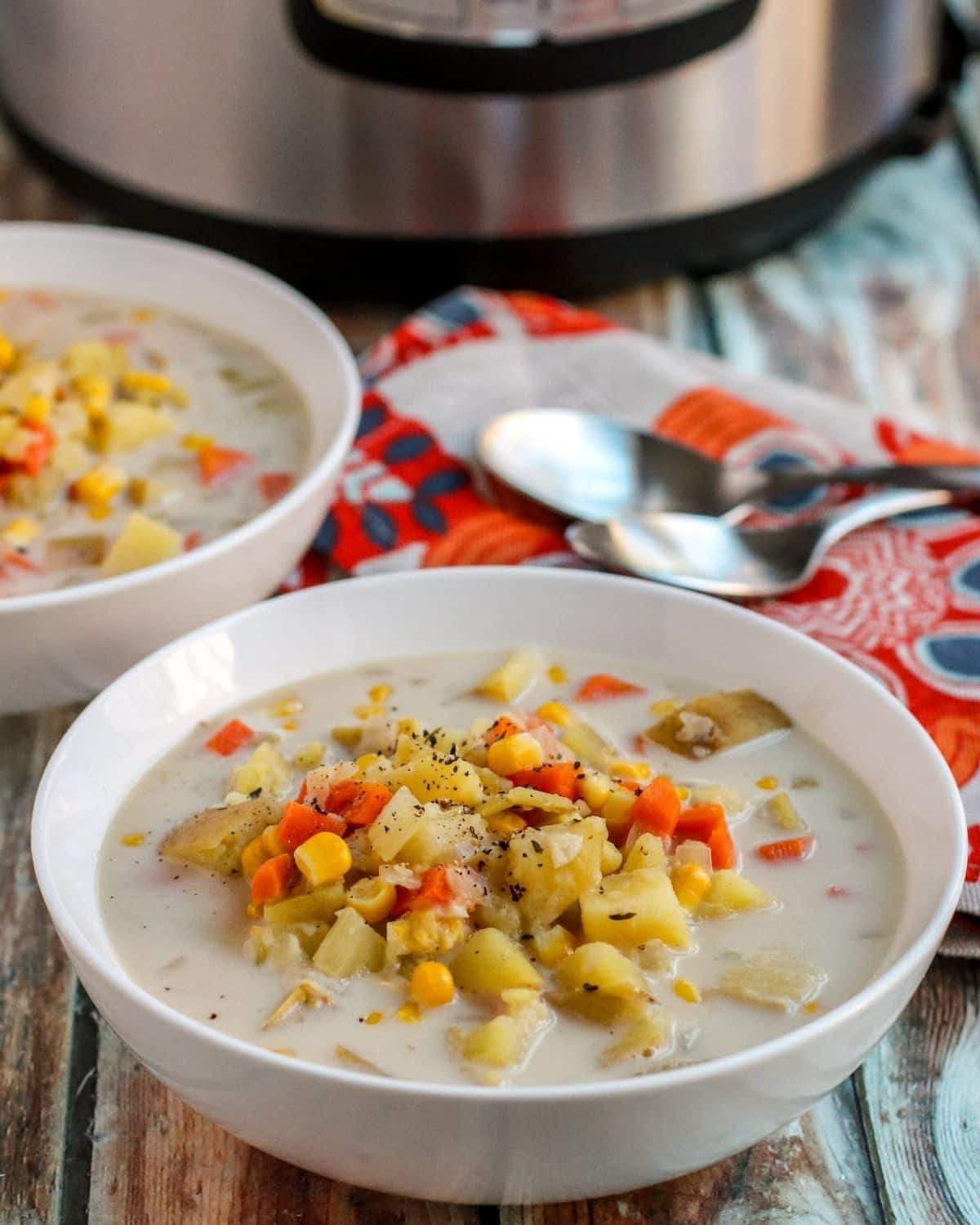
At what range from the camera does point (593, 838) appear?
1397 mm

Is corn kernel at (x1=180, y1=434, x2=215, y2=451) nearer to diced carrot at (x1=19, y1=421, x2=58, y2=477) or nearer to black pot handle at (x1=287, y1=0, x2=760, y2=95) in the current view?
diced carrot at (x1=19, y1=421, x2=58, y2=477)

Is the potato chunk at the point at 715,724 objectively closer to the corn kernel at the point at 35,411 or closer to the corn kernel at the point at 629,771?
the corn kernel at the point at 629,771

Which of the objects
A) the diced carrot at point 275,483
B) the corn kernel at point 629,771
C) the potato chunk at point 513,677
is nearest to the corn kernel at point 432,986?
the corn kernel at point 629,771

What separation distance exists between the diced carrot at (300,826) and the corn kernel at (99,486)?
714 millimetres

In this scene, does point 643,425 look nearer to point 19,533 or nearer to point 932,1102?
point 19,533

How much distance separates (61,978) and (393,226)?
1367 millimetres

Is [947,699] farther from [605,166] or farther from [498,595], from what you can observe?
[605,166]

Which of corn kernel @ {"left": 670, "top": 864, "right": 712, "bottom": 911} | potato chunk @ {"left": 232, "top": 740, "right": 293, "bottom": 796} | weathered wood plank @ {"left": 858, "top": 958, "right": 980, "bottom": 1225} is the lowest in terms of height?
weathered wood plank @ {"left": 858, "top": 958, "right": 980, "bottom": 1225}

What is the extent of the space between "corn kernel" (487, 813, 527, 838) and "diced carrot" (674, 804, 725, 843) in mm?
142

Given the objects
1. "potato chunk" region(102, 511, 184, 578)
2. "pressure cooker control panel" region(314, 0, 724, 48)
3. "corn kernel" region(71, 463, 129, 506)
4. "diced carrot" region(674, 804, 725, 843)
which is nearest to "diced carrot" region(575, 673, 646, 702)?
"diced carrot" region(674, 804, 725, 843)

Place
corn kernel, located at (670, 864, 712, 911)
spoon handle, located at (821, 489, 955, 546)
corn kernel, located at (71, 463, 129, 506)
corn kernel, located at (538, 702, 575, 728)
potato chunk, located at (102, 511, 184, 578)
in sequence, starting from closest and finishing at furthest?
corn kernel, located at (670, 864, 712, 911) → corn kernel, located at (538, 702, 575, 728) → potato chunk, located at (102, 511, 184, 578) → corn kernel, located at (71, 463, 129, 506) → spoon handle, located at (821, 489, 955, 546)

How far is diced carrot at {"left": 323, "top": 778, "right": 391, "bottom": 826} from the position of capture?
1.44 m

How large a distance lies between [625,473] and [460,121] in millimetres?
Result: 627

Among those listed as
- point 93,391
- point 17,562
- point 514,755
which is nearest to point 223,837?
point 514,755
